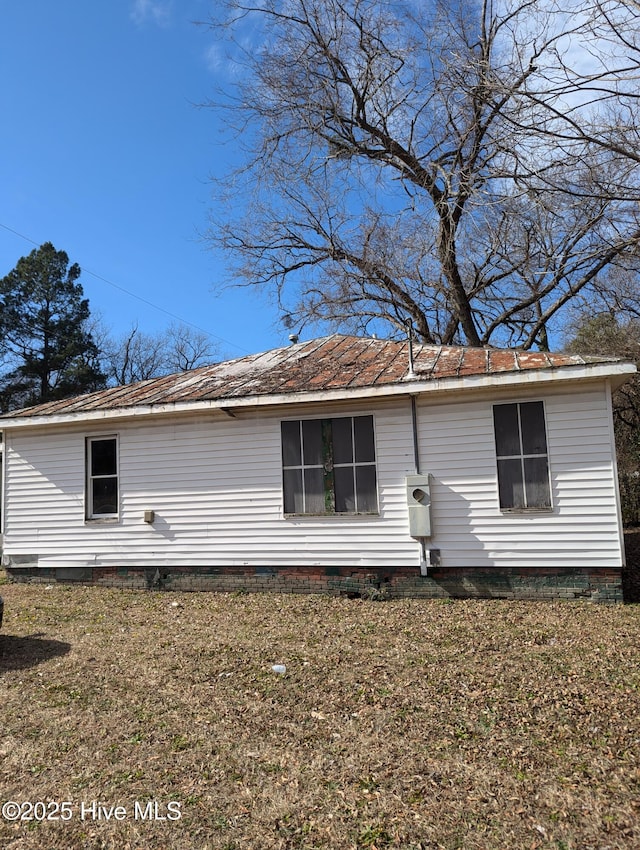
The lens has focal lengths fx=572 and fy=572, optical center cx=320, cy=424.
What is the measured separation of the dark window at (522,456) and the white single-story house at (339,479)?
0.02 m

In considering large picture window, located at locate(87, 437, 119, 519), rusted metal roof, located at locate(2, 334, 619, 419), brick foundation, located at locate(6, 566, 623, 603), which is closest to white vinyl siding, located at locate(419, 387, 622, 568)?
brick foundation, located at locate(6, 566, 623, 603)

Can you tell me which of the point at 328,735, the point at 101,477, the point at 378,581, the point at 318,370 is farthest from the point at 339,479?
the point at 328,735

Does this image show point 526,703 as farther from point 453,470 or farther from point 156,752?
point 453,470

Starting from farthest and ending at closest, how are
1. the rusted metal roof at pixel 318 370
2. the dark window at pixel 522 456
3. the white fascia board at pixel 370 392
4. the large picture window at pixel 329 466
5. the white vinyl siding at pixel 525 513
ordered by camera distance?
the large picture window at pixel 329 466
the rusted metal roof at pixel 318 370
the dark window at pixel 522 456
the white vinyl siding at pixel 525 513
the white fascia board at pixel 370 392

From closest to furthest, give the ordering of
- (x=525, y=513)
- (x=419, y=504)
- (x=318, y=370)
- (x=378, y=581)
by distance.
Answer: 1. (x=525, y=513)
2. (x=419, y=504)
3. (x=378, y=581)
4. (x=318, y=370)

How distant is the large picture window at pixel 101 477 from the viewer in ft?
32.5

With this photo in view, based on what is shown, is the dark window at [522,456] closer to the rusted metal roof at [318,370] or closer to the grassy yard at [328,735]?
the rusted metal roof at [318,370]

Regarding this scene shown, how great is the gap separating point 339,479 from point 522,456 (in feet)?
8.73

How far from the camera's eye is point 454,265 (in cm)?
1734

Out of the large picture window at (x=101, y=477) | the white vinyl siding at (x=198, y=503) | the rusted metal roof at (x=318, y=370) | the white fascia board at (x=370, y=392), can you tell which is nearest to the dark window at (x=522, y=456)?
the white fascia board at (x=370, y=392)

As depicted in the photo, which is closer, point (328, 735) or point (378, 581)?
point (328, 735)

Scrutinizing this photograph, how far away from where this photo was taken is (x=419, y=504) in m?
8.11

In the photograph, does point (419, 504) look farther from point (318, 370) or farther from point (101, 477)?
point (101, 477)

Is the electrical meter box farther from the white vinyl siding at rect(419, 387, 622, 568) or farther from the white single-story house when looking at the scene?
the white vinyl siding at rect(419, 387, 622, 568)
